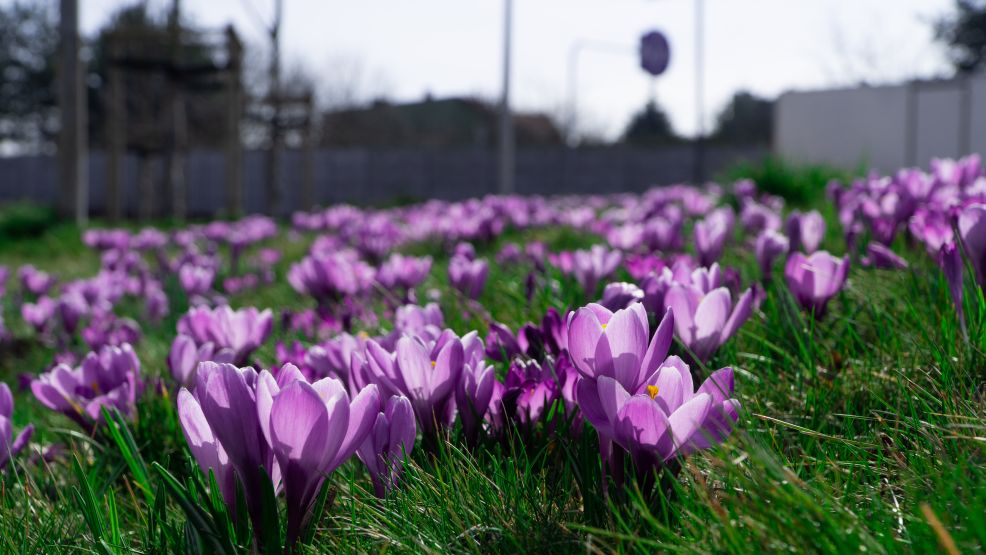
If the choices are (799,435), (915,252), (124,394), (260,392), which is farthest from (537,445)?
(915,252)

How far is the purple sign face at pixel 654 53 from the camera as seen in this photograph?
11.4 metres

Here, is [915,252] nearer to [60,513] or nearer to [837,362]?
[837,362]

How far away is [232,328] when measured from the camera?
87.5 inches

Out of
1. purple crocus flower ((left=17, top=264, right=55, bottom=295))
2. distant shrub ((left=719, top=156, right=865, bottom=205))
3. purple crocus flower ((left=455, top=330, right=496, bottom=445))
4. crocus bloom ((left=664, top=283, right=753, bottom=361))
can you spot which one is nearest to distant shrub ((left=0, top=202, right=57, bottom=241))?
purple crocus flower ((left=17, top=264, right=55, bottom=295))

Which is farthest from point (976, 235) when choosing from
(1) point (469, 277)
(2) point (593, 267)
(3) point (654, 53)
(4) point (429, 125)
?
(4) point (429, 125)

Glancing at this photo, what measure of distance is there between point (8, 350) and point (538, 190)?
22498mm

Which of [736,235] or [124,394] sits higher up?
[736,235]

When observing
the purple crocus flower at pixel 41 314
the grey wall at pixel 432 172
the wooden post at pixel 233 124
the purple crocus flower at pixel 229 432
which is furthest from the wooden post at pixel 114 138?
the purple crocus flower at pixel 229 432

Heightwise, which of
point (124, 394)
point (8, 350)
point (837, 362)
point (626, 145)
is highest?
point (626, 145)

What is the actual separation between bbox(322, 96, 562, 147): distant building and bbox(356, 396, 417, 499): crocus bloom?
114ft

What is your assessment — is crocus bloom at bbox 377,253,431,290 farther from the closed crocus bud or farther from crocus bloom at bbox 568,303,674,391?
crocus bloom at bbox 568,303,674,391

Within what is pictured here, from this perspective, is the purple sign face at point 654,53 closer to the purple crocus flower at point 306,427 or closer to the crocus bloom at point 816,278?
the crocus bloom at point 816,278

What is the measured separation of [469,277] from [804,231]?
3.46ft

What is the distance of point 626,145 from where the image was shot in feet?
85.3
